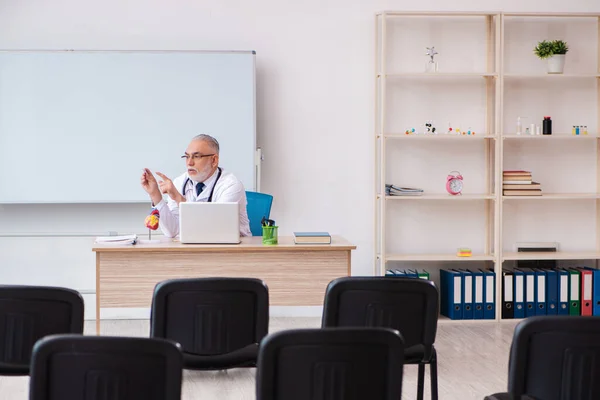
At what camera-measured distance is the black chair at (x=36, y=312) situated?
2.63 meters

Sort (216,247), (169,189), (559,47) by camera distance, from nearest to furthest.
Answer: (216,247) → (169,189) → (559,47)

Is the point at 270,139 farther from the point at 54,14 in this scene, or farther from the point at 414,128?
Result: the point at 54,14

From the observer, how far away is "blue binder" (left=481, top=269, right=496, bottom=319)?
20.5ft

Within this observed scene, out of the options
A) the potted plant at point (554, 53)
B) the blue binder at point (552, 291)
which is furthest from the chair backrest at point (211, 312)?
the potted plant at point (554, 53)

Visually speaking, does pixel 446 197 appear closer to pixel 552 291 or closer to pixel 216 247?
pixel 552 291

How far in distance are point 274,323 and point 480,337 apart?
5.22 ft

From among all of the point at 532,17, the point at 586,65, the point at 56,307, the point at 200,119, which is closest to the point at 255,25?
the point at 200,119

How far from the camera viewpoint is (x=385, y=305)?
2.97m

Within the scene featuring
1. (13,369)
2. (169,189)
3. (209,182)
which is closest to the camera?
(13,369)

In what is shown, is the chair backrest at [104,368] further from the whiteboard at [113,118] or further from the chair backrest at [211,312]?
the whiteboard at [113,118]

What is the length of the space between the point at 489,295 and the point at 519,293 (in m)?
0.24

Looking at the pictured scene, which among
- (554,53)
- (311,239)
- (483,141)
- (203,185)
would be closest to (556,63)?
(554,53)

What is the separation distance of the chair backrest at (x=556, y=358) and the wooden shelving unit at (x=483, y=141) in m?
3.99

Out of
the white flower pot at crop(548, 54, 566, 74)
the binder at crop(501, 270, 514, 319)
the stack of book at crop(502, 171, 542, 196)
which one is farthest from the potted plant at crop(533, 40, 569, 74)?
the binder at crop(501, 270, 514, 319)
